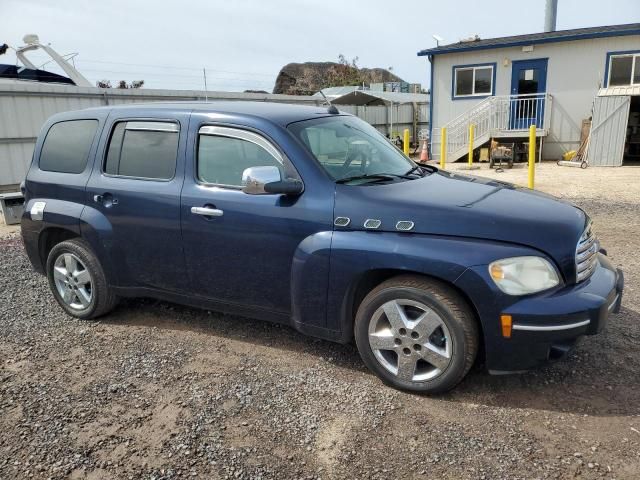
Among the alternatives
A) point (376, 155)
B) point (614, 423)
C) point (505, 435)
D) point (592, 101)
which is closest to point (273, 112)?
point (376, 155)

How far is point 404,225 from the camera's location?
3102 mm

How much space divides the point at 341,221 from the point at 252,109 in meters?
1.25

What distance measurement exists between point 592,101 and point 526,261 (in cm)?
1711

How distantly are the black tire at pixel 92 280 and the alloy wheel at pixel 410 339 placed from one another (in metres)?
2.42

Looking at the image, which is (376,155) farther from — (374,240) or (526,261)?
(526,261)

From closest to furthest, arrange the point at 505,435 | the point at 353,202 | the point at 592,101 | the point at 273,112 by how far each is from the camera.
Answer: the point at 505,435 → the point at 353,202 → the point at 273,112 → the point at 592,101

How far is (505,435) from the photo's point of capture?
2.80m

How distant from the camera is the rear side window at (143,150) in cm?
395

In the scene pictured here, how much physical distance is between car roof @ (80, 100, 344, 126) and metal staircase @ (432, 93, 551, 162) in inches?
604

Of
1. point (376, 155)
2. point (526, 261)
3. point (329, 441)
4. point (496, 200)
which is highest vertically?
point (376, 155)

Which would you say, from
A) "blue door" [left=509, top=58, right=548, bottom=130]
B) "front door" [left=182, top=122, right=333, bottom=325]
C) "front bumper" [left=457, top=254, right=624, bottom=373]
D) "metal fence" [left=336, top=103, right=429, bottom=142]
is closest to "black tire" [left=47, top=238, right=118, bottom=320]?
"front door" [left=182, top=122, right=333, bottom=325]

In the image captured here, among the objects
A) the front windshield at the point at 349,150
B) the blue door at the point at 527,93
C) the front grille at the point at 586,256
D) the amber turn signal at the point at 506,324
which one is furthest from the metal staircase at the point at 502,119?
the amber turn signal at the point at 506,324

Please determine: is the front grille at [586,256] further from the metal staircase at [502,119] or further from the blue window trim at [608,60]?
the blue window trim at [608,60]

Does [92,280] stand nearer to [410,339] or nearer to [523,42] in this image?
[410,339]
